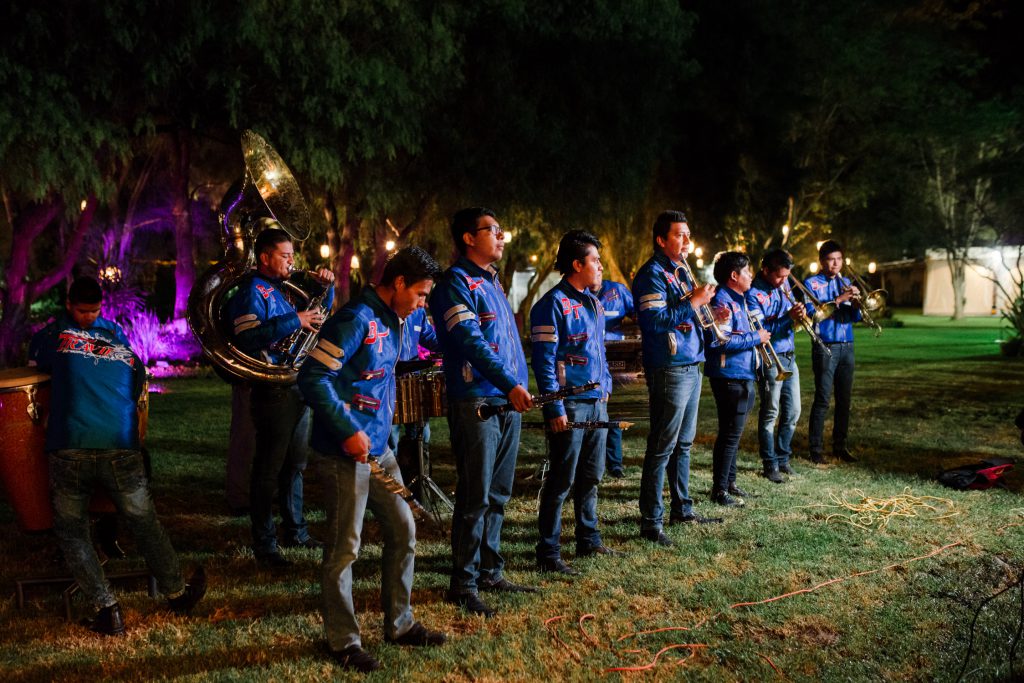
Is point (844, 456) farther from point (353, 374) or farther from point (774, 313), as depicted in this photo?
point (353, 374)

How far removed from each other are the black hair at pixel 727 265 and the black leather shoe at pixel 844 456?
2.92 m

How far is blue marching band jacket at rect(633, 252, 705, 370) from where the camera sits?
6.55 m

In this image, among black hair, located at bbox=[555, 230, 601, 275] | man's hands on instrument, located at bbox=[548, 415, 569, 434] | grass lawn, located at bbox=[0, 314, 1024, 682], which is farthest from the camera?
black hair, located at bbox=[555, 230, 601, 275]

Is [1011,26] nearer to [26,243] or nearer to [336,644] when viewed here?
[26,243]

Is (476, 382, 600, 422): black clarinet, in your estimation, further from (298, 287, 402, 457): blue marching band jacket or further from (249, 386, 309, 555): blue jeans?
(249, 386, 309, 555): blue jeans

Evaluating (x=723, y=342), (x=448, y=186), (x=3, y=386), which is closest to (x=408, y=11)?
(x=448, y=186)

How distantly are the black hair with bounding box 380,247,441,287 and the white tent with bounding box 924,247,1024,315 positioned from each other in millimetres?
45041

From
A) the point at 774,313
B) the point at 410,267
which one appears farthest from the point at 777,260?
the point at 410,267

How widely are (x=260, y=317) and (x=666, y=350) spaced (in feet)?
9.95

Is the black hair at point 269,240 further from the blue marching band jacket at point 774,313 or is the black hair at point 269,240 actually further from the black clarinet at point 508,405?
the blue marching band jacket at point 774,313

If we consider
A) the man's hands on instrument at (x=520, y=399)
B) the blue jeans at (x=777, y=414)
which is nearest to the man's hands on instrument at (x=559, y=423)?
the man's hands on instrument at (x=520, y=399)

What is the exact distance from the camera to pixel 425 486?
23.9 ft

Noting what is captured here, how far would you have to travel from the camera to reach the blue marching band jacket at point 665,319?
6.55m

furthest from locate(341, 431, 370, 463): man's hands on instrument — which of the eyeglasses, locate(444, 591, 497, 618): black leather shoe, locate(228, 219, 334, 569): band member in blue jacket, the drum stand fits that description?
the drum stand
